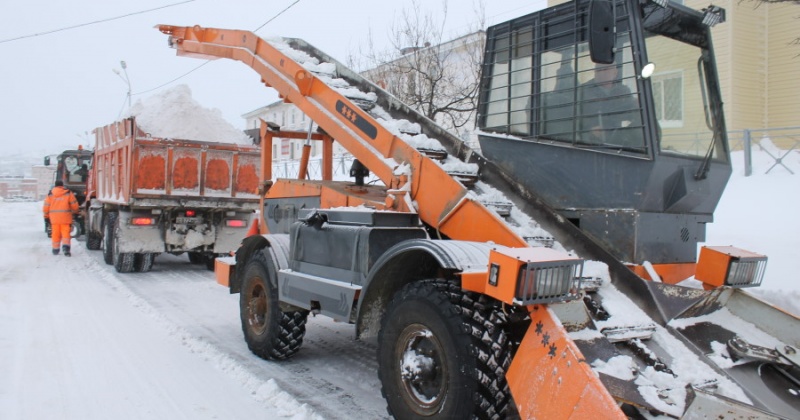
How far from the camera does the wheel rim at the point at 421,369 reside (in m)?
3.42

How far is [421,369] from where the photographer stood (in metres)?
3.52

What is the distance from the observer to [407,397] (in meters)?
3.62

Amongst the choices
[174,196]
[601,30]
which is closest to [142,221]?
[174,196]

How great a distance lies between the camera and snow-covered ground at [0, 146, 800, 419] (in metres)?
4.46

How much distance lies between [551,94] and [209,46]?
474 centimetres

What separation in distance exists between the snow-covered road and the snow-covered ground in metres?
0.01

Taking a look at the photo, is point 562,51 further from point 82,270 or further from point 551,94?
point 82,270

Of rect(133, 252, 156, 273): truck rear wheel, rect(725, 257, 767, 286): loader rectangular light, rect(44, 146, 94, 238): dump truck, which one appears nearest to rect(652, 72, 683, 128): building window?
rect(725, 257, 767, 286): loader rectangular light

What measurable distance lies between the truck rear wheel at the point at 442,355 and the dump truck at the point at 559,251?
0.04 ft

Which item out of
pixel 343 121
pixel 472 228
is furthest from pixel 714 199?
pixel 343 121

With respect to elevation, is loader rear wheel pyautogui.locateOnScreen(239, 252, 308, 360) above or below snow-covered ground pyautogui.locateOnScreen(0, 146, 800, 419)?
above

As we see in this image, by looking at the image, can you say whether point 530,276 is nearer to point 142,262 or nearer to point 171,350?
point 171,350

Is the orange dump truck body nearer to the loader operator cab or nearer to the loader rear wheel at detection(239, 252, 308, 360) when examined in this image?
the loader rear wheel at detection(239, 252, 308, 360)

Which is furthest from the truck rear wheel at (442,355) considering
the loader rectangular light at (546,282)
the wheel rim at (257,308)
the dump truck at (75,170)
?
the dump truck at (75,170)
